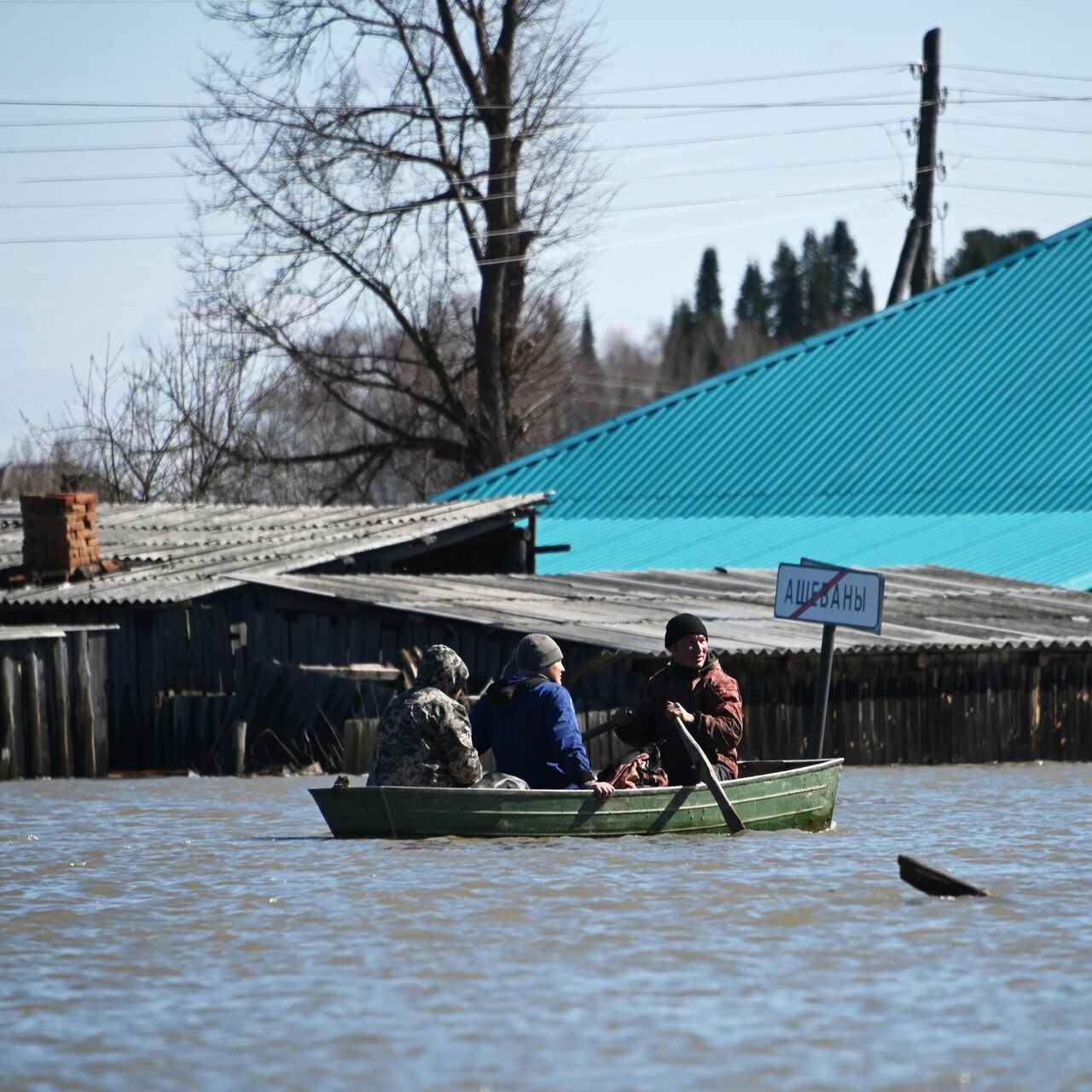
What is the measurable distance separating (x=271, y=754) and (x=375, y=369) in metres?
25.5

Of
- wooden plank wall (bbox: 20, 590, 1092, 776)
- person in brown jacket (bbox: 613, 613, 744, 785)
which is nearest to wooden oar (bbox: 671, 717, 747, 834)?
person in brown jacket (bbox: 613, 613, 744, 785)

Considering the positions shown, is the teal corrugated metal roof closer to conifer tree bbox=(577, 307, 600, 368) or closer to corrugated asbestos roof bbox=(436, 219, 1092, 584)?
corrugated asbestos roof bbox=(436, 219, 1092, 584)

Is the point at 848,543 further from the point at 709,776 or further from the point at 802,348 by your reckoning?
the point at 709,776

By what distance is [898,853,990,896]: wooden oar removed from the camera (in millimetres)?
10742

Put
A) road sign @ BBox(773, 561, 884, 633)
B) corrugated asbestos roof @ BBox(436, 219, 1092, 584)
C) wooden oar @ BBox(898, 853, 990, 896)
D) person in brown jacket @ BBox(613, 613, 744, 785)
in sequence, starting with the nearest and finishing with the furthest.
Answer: wooden oar @ BBox(898, 853, 990, 896) < person in brown jacket @ BBox(613, 613, 744, 785) < road sign @ BBox(773, 561, 884, 633) < corrugated asbestos roof @ BBox(436, 219, 1092, 584)

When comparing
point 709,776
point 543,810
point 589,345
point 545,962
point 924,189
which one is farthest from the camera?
point 589,345

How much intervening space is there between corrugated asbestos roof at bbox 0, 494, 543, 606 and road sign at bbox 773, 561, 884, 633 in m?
7.82

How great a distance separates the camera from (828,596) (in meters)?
15.9

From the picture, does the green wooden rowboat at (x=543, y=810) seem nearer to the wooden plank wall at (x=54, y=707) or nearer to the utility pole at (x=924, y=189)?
the wooden plank wall at (x=54, y=707)

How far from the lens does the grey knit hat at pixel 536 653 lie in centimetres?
1331

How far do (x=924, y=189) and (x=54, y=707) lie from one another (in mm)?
25156

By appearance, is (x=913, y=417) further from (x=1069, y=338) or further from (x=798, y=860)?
(x=798, y=860)

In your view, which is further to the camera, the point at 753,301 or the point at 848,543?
the point at 753,301

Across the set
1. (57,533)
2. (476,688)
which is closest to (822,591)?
(476,688)
